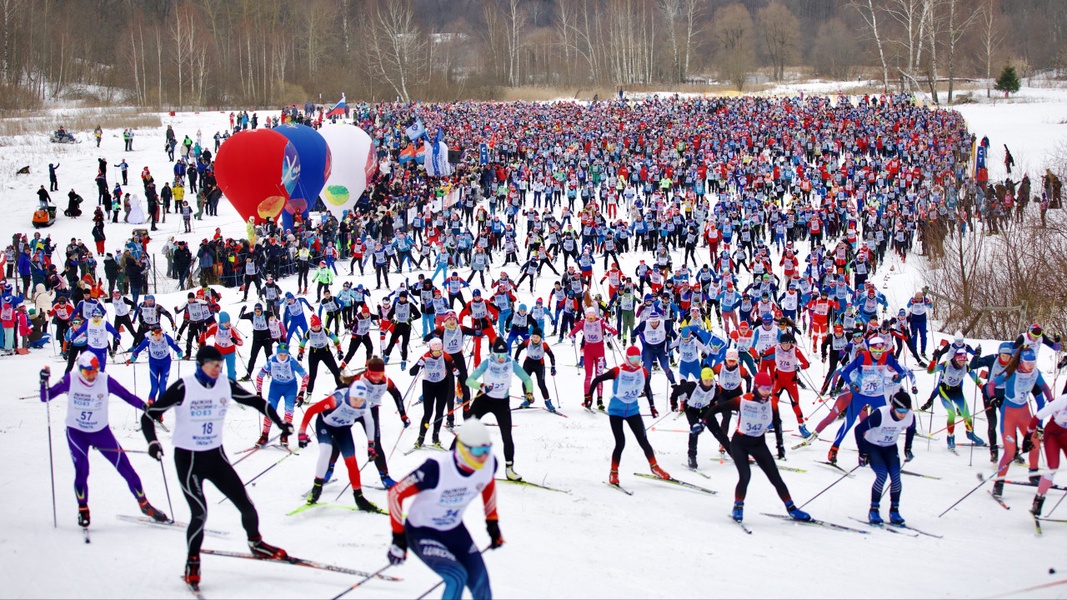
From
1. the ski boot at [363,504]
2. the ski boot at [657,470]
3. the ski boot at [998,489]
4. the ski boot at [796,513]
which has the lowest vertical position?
the ski boot at [998,489]

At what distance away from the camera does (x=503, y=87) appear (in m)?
74.4

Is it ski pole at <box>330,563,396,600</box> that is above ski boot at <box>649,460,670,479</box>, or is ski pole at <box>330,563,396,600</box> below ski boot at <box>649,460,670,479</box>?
above

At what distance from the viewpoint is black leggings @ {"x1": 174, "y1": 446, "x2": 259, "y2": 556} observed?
6.75 metres

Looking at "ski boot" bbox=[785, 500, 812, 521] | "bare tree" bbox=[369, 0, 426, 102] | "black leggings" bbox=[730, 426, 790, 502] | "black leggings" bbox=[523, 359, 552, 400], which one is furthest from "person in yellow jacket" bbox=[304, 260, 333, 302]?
"bare tree" bbox=[369, 0, 426, 102]

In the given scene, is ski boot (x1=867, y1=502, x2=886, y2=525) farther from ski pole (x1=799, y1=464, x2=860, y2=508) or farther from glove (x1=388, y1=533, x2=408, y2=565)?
glove (x1=388, y1=533, x2=408, y2=565)

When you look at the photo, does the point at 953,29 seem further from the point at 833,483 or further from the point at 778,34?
the point at 833,483

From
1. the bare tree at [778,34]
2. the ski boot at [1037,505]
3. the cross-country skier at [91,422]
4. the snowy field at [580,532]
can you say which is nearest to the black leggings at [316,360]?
the snowy field at [580,532]

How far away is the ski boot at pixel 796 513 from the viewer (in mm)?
8703

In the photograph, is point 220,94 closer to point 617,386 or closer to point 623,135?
point 623,135

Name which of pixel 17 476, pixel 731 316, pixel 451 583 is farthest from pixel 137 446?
pixel 731 316

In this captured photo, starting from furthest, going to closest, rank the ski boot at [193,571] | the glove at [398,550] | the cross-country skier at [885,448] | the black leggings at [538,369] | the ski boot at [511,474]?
1. the black leggings at [538,369]
2. the ski boot at [511,474]
3. the cross-country skier at [885,448]
4. the ski boot at [193,571]
5. the glove at [398,550]

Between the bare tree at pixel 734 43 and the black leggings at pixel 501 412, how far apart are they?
2625 inches

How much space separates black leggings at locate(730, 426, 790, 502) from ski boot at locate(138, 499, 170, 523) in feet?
17.7

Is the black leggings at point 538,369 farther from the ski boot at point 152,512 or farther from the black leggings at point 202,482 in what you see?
the black leggings at point 202,482
